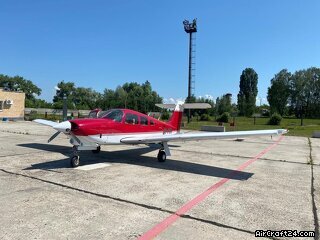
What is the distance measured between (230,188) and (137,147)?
26.8 ft

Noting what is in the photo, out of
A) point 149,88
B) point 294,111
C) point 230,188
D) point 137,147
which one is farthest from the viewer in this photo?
point 149,88

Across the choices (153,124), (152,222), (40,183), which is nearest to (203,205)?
(152,222)

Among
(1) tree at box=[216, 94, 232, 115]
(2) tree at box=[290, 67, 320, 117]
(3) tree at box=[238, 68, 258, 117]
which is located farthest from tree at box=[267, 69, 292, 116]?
(1) tree at box=[216, 94, 232, 115]

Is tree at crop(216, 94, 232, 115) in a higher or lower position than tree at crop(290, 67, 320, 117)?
lower

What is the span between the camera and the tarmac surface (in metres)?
4.75

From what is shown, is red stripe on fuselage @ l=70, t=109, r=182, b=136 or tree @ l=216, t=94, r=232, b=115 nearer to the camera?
red stripe on fuselage @ l=70, t=109, r=182, b=136

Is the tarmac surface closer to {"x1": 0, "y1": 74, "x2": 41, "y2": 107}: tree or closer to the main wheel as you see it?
the main wheel

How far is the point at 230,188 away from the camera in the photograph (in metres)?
7.37

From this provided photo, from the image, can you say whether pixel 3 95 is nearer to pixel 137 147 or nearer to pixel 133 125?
pixel 137 147

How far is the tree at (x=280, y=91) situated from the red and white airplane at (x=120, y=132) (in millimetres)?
96048

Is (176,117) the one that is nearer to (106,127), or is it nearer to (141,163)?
(141,163)

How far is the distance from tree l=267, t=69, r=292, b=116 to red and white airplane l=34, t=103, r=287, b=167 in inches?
3781

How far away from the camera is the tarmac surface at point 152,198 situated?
4.75 metres

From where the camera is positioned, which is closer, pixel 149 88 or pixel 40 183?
pixel 40 183
